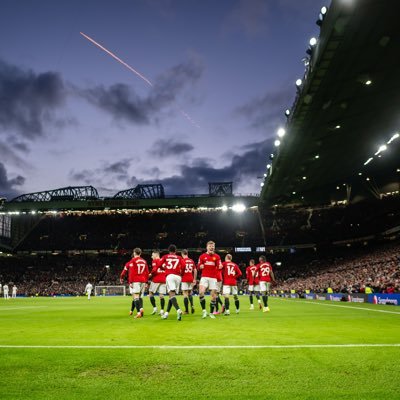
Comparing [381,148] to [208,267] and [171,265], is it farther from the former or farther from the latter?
[171,265]

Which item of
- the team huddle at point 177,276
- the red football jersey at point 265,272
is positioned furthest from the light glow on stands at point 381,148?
the team huddle at point 177,276

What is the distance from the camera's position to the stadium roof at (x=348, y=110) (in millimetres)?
17016

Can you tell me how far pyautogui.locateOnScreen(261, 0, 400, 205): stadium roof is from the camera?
17.0 meters

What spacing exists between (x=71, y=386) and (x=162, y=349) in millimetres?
2230

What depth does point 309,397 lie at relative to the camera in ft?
12.3

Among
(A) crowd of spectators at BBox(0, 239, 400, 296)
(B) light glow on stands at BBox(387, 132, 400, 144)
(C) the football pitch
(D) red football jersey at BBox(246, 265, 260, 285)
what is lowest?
(C) the football pitch

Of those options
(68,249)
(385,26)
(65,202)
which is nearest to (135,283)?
(385,26)

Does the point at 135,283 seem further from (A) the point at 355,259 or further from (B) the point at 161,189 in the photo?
(B) the point at 161,189

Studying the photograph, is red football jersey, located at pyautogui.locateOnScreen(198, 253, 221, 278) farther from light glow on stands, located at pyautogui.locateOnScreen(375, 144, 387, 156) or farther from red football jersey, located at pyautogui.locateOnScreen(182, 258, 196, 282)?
light glow on stands, located at pyautogui.locateOnScreen(375, 144, 387, 156)

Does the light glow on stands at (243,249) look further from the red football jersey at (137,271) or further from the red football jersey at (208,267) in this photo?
the red football jersey at (208,267)

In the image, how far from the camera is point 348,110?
2553 cm

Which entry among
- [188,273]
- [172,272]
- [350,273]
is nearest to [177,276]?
[172,272]

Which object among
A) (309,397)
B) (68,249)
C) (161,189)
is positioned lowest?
(309,397)

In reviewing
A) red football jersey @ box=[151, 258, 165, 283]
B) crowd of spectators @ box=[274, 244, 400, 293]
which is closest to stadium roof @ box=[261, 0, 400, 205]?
crowd of spectators @ box=[274, 244, 400, 293]
